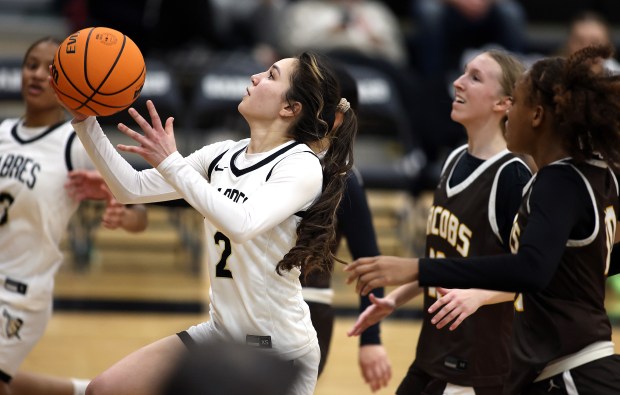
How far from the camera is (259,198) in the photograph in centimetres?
344

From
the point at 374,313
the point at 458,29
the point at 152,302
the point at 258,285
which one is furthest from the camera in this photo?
the point at 458,29

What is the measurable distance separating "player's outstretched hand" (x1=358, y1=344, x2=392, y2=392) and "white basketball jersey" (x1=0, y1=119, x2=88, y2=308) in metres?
1.51

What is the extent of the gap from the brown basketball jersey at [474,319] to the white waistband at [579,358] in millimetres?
726

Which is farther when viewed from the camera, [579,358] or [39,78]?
[39,78]

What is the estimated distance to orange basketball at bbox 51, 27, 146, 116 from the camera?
11.9 ft

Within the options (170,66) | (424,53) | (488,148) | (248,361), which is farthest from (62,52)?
(424,53)

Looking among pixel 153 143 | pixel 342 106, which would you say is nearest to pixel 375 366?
pixel 342 106

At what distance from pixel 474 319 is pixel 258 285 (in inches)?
41.4

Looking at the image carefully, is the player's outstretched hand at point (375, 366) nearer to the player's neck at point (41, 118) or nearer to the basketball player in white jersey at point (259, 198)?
the basketball player in white jersey at point (259, 198)

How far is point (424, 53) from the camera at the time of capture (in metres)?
10.1

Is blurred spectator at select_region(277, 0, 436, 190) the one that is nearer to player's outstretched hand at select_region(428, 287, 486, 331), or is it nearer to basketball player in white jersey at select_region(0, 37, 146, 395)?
basketball player in white jersey at select_region(0, 37, 146, 395)

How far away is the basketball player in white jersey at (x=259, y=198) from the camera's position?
3.43 metres

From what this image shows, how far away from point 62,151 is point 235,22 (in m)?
6.18

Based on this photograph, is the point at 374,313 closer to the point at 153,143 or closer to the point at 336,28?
the point at 153,143
